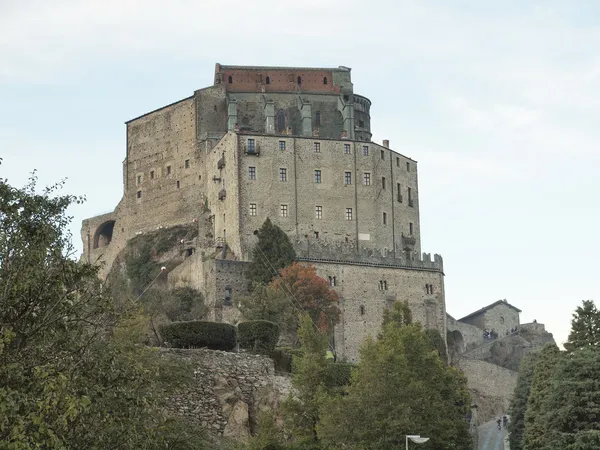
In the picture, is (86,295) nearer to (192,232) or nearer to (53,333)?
(53,333)

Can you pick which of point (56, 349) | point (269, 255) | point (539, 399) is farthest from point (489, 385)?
point (56, 349)

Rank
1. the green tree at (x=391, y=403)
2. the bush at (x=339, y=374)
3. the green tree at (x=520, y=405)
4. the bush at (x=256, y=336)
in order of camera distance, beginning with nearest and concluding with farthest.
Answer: the green tree at (x=391, y=403)
the bush at (x=339, y=374)
the bush at (x=256, y=336)
the green tree at (x=520, y=405)

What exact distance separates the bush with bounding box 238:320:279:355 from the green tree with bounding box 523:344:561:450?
39.3 ft

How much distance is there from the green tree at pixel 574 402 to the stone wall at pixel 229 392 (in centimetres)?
1087

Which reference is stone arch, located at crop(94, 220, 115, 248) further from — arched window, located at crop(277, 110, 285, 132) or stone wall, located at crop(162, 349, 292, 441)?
stone wall, located at crop(162, 349, 292, 441)

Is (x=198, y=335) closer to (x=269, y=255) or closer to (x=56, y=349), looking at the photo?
(x=56, y=349)

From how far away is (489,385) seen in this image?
99.4 meters

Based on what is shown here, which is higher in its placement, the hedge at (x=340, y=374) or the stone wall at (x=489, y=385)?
the stone wall at (x=489, y=385)

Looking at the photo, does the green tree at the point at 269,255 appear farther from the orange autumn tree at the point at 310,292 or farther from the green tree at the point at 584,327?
the green tree at the point at 584,327

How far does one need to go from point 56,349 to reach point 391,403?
2175cm

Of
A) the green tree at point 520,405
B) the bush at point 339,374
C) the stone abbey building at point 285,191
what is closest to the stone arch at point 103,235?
the stone abbey building at point 285,191

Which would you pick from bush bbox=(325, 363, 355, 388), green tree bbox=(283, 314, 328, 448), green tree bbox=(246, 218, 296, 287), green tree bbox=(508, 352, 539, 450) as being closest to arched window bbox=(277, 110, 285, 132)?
green tree bbox=(246, 218, 296, 287)

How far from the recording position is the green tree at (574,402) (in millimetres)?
51750

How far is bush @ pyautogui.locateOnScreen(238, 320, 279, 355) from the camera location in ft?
184
